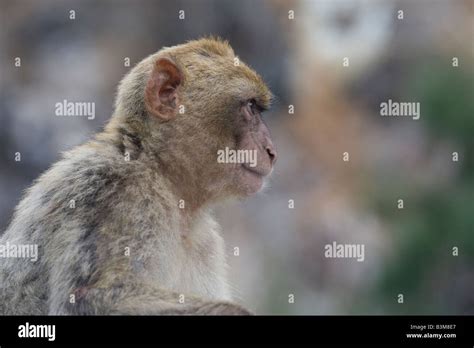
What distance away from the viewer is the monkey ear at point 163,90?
6.32 metres

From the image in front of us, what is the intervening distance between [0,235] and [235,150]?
1487 mm

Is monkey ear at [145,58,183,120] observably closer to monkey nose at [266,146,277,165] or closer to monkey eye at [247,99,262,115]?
monkey eye at [247,99,262,115]

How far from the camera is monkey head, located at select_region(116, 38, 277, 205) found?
20.8 ft

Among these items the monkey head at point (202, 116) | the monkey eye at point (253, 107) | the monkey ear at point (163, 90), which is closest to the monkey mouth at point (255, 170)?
the monkey head at point (202, 116)

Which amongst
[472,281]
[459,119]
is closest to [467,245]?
→ [472,281]

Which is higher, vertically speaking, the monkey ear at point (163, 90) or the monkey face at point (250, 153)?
the monkey ear at point (163, 90)

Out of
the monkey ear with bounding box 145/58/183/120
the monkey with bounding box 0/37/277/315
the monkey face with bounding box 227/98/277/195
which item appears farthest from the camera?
the monkey face with bounding box 227/98/277/195

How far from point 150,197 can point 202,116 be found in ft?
2.02

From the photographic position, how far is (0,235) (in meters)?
6.75

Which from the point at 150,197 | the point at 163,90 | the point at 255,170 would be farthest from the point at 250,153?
the point at 150,197

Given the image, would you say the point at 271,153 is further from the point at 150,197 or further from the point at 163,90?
the point at 150,197

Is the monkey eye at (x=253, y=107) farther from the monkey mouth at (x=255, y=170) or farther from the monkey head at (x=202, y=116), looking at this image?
the monkey mouth at (x=255, y=170)

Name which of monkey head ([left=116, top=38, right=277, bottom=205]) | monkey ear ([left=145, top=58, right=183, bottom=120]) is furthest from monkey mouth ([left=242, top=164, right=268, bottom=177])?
monkey ear ([left=145, top=58, right=183, bottom=120])
